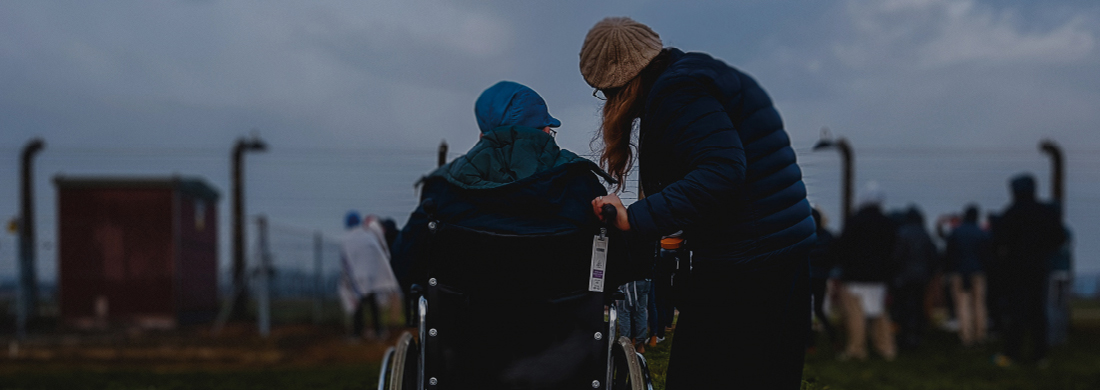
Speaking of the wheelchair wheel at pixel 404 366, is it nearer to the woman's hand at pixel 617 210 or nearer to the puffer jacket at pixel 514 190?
the puffer jacket at pixel 514 190

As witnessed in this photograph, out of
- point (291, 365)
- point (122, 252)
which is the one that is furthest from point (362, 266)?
point (122, 252)

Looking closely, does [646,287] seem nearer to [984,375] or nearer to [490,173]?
[490,173]

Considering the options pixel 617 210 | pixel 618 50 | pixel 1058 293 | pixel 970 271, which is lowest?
pixel 1058 293

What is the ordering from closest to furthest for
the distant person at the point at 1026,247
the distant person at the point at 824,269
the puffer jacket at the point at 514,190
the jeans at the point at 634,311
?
the puffer jacket at the point at 514,190 → the jeans at the point at 634,311 → the distant person at the point at 824,269 → the distant person at the point at 1026,247

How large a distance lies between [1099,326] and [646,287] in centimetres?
1467

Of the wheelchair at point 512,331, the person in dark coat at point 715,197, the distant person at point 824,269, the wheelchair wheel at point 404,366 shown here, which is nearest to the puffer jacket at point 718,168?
the person in dark coat at point 715,197

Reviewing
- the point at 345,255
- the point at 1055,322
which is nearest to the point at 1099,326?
the point at 1055,322

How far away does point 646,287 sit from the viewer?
107 inches

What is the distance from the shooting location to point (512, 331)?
2801 mm

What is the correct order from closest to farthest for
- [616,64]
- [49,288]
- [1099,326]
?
[616,64], [49,288], [1099,326]

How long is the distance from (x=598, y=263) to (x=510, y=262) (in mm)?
256

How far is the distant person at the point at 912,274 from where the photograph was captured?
10422mm

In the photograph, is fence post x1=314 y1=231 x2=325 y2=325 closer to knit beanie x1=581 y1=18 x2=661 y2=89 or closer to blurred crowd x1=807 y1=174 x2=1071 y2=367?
blurred crowd x1=807 y1=174 x2=1071 y2=367

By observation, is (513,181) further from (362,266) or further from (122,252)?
(122,252)
